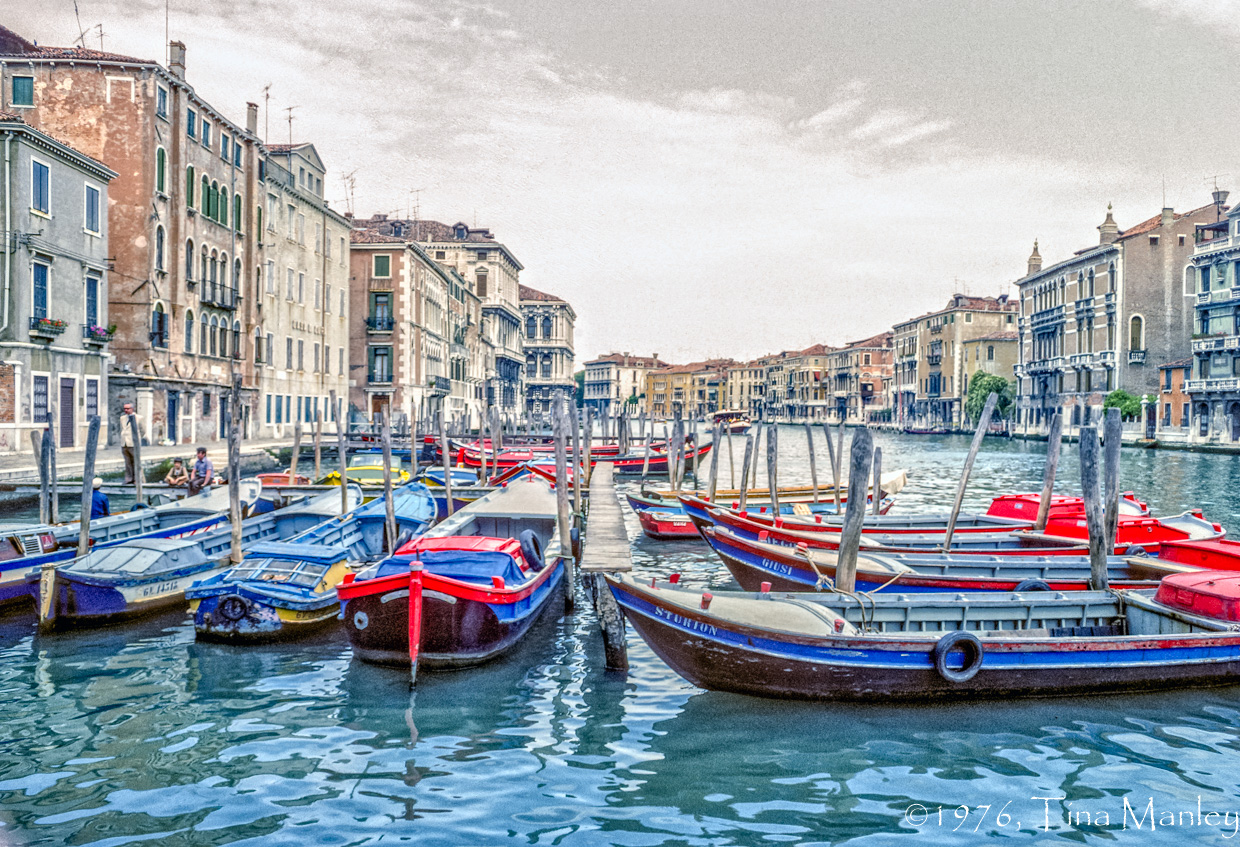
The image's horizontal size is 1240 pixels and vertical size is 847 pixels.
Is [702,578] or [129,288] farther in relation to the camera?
[129,288]

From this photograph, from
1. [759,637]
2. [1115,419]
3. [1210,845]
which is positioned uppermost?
[1115,419]

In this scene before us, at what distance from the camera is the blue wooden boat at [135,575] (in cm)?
1053

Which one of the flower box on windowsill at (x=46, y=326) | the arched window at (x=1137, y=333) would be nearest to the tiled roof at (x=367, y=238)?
the flower box on windowsill at (x=46, y=326)

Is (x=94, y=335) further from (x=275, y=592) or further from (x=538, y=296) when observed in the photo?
(x=538, y=296)

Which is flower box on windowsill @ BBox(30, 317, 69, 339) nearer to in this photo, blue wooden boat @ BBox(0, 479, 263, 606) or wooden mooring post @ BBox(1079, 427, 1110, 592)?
blue wooden boat @ BBox(0, 479, 263, 606)

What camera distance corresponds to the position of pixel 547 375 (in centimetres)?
9331

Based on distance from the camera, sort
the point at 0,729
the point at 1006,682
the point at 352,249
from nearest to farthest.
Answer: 1. the point at 0,729
2. the point at 1006,682
3. the point at 352,249

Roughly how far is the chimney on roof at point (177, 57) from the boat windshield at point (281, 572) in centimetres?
2461

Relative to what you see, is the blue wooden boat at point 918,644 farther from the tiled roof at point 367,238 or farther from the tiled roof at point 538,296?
the tiled roof at point 538,296

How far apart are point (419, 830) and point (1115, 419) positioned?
28.2 ft

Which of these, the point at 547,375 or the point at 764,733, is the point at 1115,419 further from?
the point at 547,375

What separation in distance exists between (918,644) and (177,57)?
3100 centimetres

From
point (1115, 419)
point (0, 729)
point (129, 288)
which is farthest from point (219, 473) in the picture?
point (1115, 419)

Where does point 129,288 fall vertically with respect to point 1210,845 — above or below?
above
